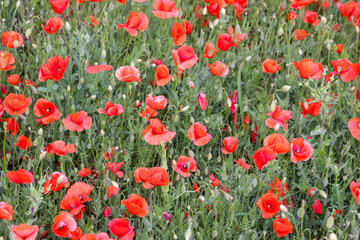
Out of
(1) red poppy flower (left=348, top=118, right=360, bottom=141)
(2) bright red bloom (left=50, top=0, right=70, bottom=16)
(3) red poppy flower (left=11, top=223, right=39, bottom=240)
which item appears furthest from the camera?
(2) bright red bloom (left=50, top=0, right=70, bottom=16)

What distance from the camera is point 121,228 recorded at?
185cm

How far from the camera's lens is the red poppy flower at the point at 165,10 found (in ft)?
8.85

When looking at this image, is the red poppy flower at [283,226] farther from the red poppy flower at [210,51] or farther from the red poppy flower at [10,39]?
the red poppy flower at [10,39]

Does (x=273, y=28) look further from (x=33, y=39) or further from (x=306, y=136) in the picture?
(x=33, y=39)

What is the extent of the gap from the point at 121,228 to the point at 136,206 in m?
0.14

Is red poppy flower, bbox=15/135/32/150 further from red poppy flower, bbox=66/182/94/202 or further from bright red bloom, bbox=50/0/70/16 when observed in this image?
bright red bloom, bbox=50/0/70/16

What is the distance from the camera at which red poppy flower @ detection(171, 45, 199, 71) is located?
240cm

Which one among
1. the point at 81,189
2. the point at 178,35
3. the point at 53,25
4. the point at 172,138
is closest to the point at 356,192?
the point at 172,138

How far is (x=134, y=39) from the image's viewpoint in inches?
114

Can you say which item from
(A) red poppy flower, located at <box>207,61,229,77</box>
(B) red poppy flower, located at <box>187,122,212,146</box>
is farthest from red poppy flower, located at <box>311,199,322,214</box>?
(A) red poppy flower, located at <box>207,61,229,77</box>

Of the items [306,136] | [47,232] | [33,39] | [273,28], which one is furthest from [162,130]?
[273,28]

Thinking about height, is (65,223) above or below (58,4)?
below

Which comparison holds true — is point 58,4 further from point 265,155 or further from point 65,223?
point 265,155

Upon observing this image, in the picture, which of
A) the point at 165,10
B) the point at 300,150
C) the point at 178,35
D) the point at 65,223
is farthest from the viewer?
the point at 165,10
